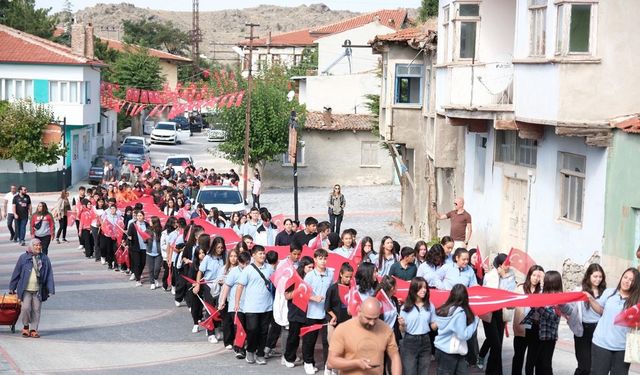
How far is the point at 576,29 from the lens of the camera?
22.2m

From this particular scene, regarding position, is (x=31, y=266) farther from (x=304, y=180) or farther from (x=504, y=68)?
(x=304, y=180)

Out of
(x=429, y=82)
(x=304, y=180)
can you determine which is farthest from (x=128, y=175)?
(x=429, y=82)

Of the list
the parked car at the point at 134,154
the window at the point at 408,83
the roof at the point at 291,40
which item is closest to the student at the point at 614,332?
the window at the point at 408,83

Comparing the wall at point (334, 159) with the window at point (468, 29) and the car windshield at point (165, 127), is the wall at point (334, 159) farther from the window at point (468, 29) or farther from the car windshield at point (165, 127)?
the car windshield at point (165, 127)

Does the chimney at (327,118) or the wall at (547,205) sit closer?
the wall at (547,205)

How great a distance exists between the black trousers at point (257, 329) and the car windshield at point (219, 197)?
68.1ft

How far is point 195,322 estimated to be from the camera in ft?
66.8

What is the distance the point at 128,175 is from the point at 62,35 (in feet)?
184

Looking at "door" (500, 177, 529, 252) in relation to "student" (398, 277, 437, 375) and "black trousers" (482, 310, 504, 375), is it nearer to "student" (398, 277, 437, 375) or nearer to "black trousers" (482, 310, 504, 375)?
"black trousers" (482, 310, 504, 375)

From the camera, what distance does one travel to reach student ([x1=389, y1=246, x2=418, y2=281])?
55.9ft

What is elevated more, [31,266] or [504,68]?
[504,68]

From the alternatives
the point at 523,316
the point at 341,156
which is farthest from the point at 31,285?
the point at 341,156

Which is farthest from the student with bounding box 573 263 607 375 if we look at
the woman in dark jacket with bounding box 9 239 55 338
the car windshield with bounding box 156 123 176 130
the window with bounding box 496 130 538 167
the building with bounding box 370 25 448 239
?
the car windshield with bounding box 156 123 176 130

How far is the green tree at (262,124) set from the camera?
178 feet
